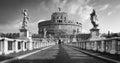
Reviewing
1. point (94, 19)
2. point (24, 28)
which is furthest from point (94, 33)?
point (24, 28)

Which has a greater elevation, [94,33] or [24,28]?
[24,28]

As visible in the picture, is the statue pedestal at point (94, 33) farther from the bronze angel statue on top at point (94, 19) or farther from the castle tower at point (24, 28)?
the castle tower at point (24, 28)

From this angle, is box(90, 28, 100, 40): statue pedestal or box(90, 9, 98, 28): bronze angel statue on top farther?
box(90, 9, 98, 28): bronze angel statue on top

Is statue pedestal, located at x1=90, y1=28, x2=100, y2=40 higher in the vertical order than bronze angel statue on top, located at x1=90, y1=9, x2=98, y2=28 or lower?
lower

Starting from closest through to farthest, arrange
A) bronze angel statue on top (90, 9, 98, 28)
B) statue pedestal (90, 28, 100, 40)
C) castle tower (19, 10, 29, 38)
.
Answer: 1. statue pedestal (90, 28, 100, 40)
2. bronze angel statue on top (90, 9, 98, 28)
3. castle tower (19, 10, 29, 38)

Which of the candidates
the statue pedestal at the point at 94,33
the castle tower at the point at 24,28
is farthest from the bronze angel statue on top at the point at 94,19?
the castle tower at the point at 24,28

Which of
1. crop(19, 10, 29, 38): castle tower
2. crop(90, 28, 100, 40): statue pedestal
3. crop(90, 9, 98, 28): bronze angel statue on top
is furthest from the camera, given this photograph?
crop(19, 10, 29, 38): castle tower

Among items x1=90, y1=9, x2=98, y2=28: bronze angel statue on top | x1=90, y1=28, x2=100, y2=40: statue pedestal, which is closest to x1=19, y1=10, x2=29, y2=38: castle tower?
x1=90, y1=9, x2=98, y2=28: bronze angel statue on top

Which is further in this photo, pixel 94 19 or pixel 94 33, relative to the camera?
pixel 94 19

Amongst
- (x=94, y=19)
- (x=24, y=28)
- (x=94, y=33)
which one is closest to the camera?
(x=94, y=33)

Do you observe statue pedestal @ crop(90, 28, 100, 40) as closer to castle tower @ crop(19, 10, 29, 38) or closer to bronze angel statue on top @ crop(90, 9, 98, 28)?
bronze angel statue on top @ crop(90, 9, 98, 28)

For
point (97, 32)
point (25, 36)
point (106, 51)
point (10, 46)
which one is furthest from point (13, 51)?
point (25, 36)

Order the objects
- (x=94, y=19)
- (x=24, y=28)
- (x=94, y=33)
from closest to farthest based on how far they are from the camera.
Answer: (x=94, y=33)
(x=94, y=19)
(x=24, y=28)

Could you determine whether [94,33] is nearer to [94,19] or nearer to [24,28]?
[94,19]
